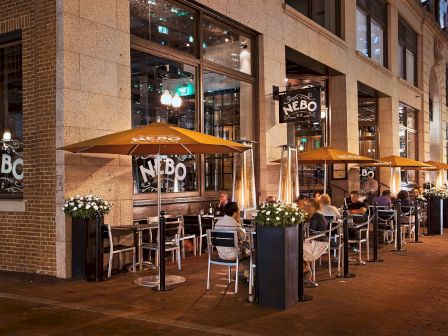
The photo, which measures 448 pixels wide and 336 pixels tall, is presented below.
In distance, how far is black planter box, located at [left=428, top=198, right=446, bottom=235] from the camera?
611 inches

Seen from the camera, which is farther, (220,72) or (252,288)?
(220,72)

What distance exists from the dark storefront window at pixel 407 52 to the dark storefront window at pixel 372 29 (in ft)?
8.49

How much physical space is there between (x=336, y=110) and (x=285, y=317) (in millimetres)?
14257

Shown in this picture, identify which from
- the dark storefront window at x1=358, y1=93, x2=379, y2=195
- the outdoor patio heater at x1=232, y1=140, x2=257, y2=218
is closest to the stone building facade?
the outdoor patio heater at x1=232, y1=140, x2=257, y2=218

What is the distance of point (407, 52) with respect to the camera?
89.6 ft

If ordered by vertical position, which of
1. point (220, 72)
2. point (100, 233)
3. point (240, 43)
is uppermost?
point (240, 43)

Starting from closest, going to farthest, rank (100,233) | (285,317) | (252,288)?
1. (285,317)
2. (252,288)
3. (100,233)

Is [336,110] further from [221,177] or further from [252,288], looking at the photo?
[252,288]

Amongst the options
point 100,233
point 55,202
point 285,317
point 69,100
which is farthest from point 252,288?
point 69,100

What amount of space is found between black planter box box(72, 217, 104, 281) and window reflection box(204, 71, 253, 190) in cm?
459

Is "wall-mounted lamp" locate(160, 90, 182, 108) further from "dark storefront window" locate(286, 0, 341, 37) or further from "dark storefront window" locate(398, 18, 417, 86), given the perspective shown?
"dark storefront window" locate(398, 18, 417, 86)

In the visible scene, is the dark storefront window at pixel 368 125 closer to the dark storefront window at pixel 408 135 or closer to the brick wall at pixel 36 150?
the dark storefront window at pixel 408 135

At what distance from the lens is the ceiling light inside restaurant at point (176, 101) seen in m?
11.9

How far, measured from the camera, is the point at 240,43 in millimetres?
14289
